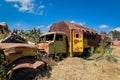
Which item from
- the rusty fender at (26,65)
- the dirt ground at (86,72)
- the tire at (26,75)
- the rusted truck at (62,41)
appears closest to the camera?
the rusty fender at (26,65)

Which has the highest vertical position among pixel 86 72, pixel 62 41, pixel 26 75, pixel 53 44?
pixel 62 41

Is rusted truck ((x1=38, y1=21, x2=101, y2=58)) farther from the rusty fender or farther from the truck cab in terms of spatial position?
the rusty fender

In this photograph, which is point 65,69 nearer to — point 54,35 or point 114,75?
point 114,75

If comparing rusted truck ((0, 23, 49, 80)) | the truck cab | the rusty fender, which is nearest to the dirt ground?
the rusty fender

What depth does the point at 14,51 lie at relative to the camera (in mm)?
8680

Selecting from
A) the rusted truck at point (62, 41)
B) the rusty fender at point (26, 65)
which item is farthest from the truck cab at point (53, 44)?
the rusty fender at point (26, 65)

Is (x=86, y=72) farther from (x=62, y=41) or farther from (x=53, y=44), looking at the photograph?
(x=62, y=41)

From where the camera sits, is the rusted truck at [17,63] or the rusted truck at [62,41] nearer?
the rusted truck at [17,63]

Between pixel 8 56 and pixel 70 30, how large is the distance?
995cm

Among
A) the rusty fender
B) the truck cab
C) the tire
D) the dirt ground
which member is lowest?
the dirt ground

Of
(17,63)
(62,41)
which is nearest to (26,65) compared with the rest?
(17,63)

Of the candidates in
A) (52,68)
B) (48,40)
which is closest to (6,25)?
(48,40)

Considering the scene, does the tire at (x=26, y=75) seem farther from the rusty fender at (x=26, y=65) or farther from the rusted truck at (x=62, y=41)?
the rusted truck at (x=62, y=41)

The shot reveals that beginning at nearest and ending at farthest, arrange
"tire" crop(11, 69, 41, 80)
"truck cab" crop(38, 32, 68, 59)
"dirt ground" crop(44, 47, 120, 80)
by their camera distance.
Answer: "tire" crop(11, 69, 41, 80) → "dirt ground" crop(44, 47, 120, 80) → "truck cab" crop(38, 32, 68, 59)
